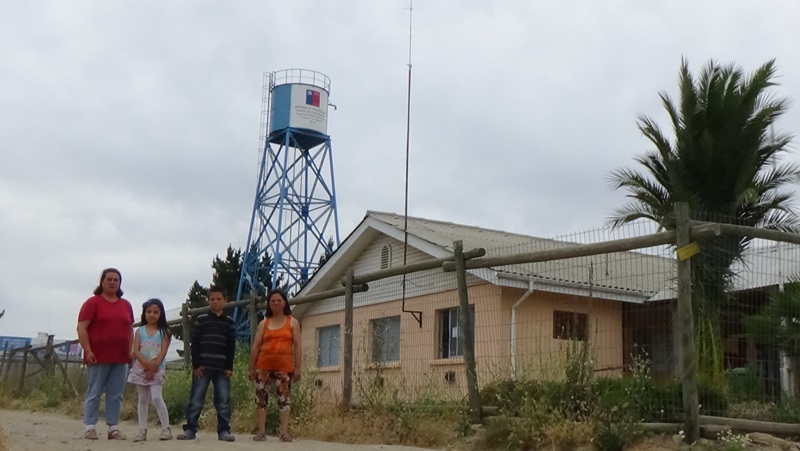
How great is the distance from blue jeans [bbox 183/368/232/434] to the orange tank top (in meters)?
0.38

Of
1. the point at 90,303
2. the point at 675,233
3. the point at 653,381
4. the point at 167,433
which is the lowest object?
the point at 167,433

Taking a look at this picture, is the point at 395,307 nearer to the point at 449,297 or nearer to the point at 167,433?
the point at 449,297

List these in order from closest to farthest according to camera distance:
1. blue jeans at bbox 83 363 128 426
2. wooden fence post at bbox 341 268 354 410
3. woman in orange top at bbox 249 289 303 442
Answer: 1. blue jeans at bbox 83 363 128 426
2. woman in orange top at bbox 249 289 303 442
3. wooden fence post at bbox 341 268 354 410

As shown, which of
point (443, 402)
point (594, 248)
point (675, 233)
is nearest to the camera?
point (675, 233)

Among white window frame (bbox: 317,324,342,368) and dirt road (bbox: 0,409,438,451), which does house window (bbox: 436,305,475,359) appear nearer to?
white window frame (bbox: 317,324,342,368)

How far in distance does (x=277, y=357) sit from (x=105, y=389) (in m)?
1.57

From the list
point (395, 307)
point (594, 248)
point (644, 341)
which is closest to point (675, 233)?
point (594, 248)

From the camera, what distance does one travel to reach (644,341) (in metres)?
8.19

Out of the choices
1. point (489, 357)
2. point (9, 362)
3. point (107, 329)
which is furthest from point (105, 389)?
point (9, 362)

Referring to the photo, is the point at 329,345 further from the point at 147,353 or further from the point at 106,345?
the point at 106,345

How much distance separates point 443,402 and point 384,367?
1.00 m

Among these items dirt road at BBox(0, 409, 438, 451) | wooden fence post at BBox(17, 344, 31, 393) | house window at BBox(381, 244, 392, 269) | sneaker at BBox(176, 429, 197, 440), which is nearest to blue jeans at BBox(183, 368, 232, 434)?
sneaker at BBox(176, 429, 197, 440)

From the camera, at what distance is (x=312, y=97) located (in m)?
31.3

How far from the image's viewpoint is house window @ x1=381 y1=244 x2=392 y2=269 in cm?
1833
